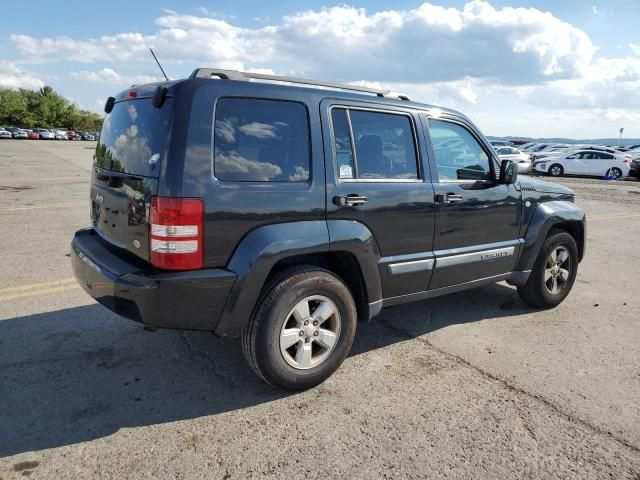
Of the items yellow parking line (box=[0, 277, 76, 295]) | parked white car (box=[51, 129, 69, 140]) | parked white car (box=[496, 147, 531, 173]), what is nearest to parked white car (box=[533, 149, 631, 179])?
parked white car (box=[496, 147, 531, 173])

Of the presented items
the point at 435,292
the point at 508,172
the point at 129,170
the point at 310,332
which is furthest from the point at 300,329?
the point at 508,172

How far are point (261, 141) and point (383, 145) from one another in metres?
1.04

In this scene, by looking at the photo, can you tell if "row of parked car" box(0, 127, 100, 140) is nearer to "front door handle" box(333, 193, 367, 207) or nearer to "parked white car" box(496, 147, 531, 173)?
"parked white car" box(496, 147, 531, 173)

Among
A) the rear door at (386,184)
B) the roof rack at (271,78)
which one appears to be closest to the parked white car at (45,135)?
the roof rack at (271,78)

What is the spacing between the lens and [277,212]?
300 cm

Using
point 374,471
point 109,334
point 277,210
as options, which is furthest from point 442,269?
point 109,334

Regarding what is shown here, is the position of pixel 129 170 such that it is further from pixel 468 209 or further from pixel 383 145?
pixel 468 209

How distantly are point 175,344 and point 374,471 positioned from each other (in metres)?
2.01

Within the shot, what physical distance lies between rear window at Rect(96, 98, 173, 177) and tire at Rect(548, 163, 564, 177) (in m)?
26.6

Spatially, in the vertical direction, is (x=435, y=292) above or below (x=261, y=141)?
below

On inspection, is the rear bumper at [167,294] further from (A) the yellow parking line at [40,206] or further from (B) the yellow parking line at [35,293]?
(A) the yellow parking line at [40,206]

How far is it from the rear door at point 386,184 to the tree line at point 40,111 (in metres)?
85.0

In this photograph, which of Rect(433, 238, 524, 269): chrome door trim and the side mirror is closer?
Rect(433, 238, 524, 269): chrome door trim

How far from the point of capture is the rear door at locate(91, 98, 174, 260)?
285 centimetres
